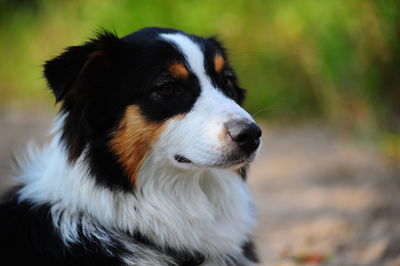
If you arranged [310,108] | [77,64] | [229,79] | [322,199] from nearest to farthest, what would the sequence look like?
[77,64]
[229,79]
[322,199]
[310,108]

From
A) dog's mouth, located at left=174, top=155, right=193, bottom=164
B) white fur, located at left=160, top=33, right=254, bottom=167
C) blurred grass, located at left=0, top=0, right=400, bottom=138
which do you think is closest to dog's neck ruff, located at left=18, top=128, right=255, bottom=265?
dog's mouth, located at left=174, top=155, right=193, bottom=164

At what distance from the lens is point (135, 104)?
3.46 m

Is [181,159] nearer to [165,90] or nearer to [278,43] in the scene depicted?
[165,90]

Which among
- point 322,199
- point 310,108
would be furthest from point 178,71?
point 310,108

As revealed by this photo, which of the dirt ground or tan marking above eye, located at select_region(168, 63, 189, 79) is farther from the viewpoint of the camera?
the dirt ground

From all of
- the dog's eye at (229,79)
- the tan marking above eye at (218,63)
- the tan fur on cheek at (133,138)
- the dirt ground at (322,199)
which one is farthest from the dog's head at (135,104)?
the dirt ground at (322,199)

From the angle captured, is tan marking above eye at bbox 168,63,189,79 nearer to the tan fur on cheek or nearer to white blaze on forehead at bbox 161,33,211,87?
white blaze on forehead at bbox 161,33,211,87

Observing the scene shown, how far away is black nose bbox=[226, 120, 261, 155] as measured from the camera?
10.5ft

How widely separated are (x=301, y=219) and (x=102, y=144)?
3333 millimetres

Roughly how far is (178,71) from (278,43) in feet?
22.7

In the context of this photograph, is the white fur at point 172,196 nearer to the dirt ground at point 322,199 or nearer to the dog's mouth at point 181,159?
the dog's mouth at point 181,159

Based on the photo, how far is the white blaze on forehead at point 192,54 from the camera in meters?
3.51

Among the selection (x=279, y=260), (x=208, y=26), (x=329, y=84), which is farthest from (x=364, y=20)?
(x=208, y=26)

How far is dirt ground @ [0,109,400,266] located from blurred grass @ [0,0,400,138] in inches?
20.7
